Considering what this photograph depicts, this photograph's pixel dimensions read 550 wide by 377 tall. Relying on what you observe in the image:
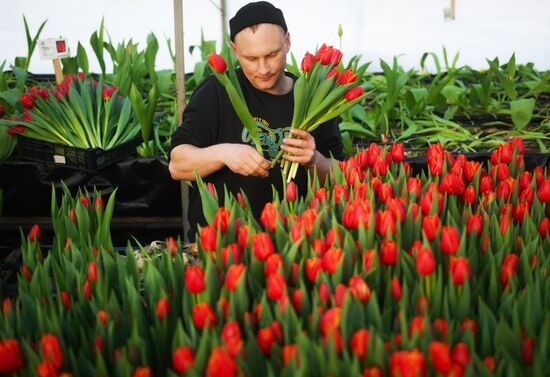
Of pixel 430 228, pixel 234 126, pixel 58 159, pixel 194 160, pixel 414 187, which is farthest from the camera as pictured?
pixel 58 159

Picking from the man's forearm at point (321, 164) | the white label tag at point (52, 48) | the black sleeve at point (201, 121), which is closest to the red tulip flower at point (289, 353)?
the man's forearm at point (321, 164)

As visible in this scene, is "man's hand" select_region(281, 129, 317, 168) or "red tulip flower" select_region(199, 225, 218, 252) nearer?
"red tulip flower" select_region(199, 225, 218, 252)

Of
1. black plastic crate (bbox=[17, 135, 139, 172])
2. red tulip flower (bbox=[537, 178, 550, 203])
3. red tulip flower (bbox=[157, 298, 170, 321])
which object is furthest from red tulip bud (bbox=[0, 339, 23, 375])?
black plastic crate (bbox=[17, 135, 139, 172])

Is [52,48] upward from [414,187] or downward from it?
upward

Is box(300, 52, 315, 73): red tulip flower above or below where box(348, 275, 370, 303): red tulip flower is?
above

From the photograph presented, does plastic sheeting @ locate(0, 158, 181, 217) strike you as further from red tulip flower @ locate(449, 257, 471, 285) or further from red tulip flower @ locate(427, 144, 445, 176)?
red tulip flower @ locate(449, 257, 471, 285)

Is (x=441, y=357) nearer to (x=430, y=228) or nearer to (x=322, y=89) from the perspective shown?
(x=430, y=228)

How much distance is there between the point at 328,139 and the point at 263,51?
0.46 metres

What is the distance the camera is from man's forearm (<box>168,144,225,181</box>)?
1817 millimetres

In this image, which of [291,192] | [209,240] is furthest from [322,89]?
[209,240]

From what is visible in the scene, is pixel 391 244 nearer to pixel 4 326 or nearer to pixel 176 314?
pixel 176 314

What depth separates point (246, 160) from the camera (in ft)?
5.44

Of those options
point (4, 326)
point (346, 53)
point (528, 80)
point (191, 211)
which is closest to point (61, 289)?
point (4, 326)

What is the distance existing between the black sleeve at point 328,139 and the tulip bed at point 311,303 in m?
0.82
